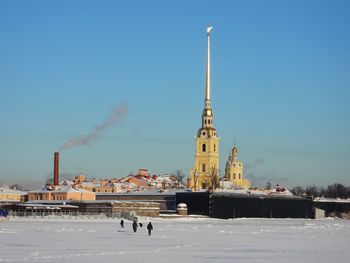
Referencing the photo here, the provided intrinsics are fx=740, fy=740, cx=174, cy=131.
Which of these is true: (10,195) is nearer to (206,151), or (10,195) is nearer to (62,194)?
(62,194)

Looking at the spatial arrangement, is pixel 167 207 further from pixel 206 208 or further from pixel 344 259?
pixel 344 259

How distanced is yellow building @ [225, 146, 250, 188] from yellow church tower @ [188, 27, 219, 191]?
37.1ft

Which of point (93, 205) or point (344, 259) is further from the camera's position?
point (93, 205)

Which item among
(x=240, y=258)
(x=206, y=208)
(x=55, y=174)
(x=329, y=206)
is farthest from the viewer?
(x=329, y=206)

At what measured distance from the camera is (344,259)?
102 ft

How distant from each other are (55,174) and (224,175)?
165ft

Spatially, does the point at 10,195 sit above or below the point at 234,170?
below

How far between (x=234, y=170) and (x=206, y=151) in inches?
547

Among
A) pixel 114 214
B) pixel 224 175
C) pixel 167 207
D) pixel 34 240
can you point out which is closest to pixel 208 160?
pixel 224 175

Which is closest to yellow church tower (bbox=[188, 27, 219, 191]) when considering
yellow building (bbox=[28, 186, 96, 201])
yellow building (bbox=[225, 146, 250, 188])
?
yellow building (bbox=[225, 146, 250, 188])

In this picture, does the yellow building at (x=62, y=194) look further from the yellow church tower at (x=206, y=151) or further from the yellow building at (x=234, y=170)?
the yellow building at (x=234, y=170)

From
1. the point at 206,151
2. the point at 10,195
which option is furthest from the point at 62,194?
the point at 10,195

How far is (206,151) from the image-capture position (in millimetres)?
150375

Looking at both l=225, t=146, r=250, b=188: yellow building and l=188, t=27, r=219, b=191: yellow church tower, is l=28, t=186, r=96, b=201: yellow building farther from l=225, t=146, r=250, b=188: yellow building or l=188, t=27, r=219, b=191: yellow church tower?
l=225, t=146, r=250, b=188: yellow building
